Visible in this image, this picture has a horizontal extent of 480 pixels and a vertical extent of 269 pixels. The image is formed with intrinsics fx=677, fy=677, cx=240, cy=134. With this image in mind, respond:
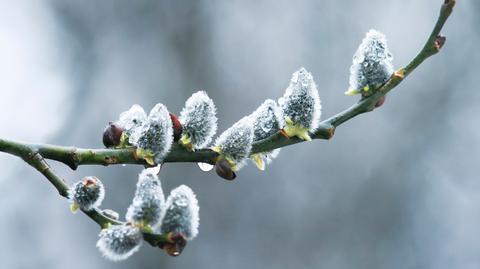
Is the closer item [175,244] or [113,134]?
[175,244]

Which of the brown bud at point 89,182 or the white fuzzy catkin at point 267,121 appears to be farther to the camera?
the white fuzzy catkin at point 267,121

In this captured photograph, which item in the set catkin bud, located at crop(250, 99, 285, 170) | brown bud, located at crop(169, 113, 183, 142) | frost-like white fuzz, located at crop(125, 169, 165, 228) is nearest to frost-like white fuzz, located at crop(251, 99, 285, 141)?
catkin bud, located at crop(250, 99, 285, 170)

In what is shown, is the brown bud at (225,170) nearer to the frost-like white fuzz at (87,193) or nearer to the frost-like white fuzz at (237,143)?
the frost-like white fuzz at (237,143)

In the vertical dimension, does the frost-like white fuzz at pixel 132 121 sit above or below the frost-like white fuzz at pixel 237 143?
above

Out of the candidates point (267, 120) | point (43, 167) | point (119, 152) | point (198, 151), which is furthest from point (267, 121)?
point (43, 167)

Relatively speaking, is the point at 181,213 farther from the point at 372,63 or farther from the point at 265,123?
the point at 372,63

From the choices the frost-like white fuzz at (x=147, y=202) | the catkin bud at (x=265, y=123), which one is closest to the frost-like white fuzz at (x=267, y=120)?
the catkin bud at (x=265, y=123)

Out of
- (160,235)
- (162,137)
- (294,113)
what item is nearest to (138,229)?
(160,235)
